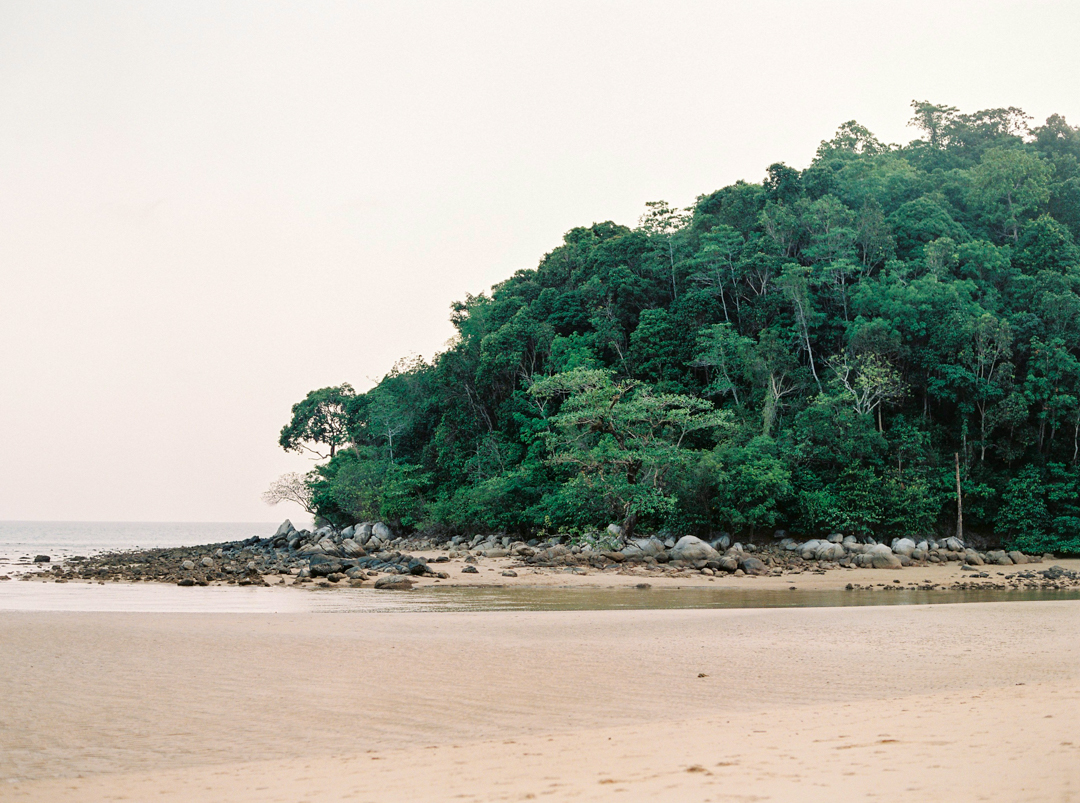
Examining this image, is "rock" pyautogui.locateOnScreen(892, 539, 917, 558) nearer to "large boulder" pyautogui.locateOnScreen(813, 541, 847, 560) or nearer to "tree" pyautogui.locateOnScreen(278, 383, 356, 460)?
"large boulder" pyautogui.locateOnScreen(813, 541, 847, 560)

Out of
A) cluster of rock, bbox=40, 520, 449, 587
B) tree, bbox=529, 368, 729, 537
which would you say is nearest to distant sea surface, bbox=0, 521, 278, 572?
cluster of rock, bbox=40, 520, 449, 587

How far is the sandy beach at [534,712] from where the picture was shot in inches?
184

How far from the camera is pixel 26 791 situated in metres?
4.89

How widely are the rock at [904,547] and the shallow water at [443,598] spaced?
8503mm

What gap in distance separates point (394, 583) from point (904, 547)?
20.5m

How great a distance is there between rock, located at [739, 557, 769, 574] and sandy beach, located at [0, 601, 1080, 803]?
43.1ft

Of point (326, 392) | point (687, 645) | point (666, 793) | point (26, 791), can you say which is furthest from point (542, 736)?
point (326, 392)

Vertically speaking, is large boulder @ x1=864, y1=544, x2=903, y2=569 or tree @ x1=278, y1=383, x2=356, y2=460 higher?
tree @ x1=278, y1=383, x2=356, y2=460

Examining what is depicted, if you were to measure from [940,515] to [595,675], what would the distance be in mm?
30055

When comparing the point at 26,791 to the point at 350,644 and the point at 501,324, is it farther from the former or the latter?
the point at 501,324

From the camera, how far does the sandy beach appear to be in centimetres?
467

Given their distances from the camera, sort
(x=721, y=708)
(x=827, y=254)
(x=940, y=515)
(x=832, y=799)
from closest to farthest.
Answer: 1. (x=832, y=799)
2. (x=721, y=708)
3. (x=940, y=515)
4. (x=827, y=254)

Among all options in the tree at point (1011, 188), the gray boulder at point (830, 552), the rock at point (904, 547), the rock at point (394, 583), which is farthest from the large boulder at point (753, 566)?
the tree at point (1011, 188)

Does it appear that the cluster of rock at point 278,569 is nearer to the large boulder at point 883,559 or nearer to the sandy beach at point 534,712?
the sandy beach at point 534,712
